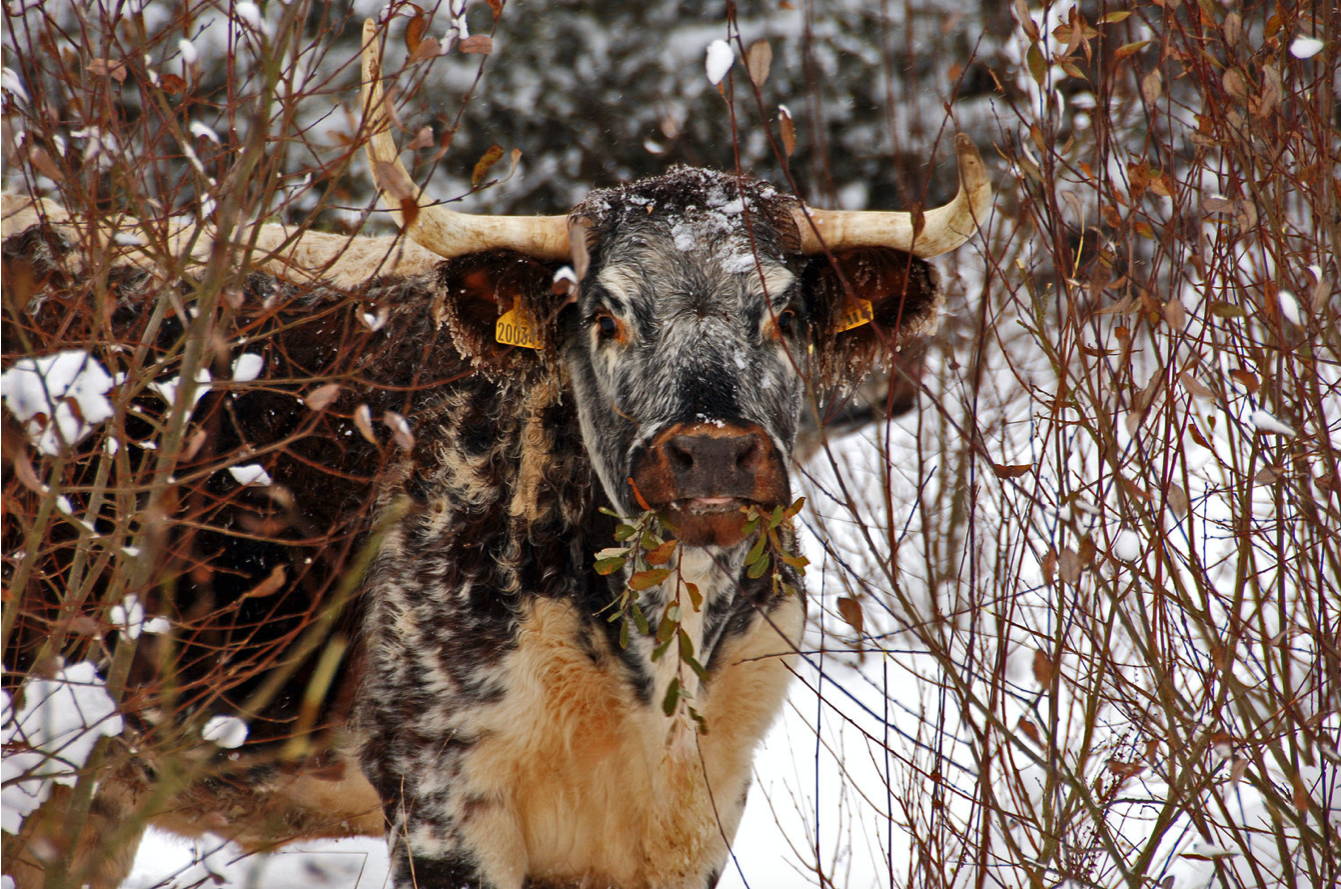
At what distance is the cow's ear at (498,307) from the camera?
3.83 metres

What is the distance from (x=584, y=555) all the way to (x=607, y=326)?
0.66 m

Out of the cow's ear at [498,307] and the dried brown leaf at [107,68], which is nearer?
the dried brown leaf at [107,68]

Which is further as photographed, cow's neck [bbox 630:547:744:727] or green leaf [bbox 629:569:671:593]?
cow's neck [bbox 630:547:744:727]

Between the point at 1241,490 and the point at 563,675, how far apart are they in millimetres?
1833

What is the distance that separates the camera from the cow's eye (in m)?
3.67

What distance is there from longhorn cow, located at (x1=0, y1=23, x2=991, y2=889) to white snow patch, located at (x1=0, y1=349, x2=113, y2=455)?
4.29 feet

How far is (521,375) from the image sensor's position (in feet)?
13.1

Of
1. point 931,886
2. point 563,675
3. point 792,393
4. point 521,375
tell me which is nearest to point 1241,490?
point 931,886

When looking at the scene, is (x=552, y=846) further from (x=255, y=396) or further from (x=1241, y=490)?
(x=1241, y=490)

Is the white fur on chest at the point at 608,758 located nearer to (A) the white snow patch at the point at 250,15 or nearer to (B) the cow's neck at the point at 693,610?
(B) the cow's neck at the point at 693,610

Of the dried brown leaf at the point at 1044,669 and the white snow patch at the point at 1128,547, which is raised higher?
the white snow patch at the point at 1128,547

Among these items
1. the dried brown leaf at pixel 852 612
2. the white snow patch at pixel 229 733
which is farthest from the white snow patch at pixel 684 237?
the white snow patch at pixel 229 733

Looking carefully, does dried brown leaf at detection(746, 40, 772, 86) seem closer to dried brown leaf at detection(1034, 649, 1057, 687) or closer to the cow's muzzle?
the cow's muzzle

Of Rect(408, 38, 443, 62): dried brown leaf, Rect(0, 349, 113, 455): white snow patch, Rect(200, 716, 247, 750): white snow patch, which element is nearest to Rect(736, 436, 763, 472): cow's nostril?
Rect(408, 38, 443, 62): dried brown leaf
